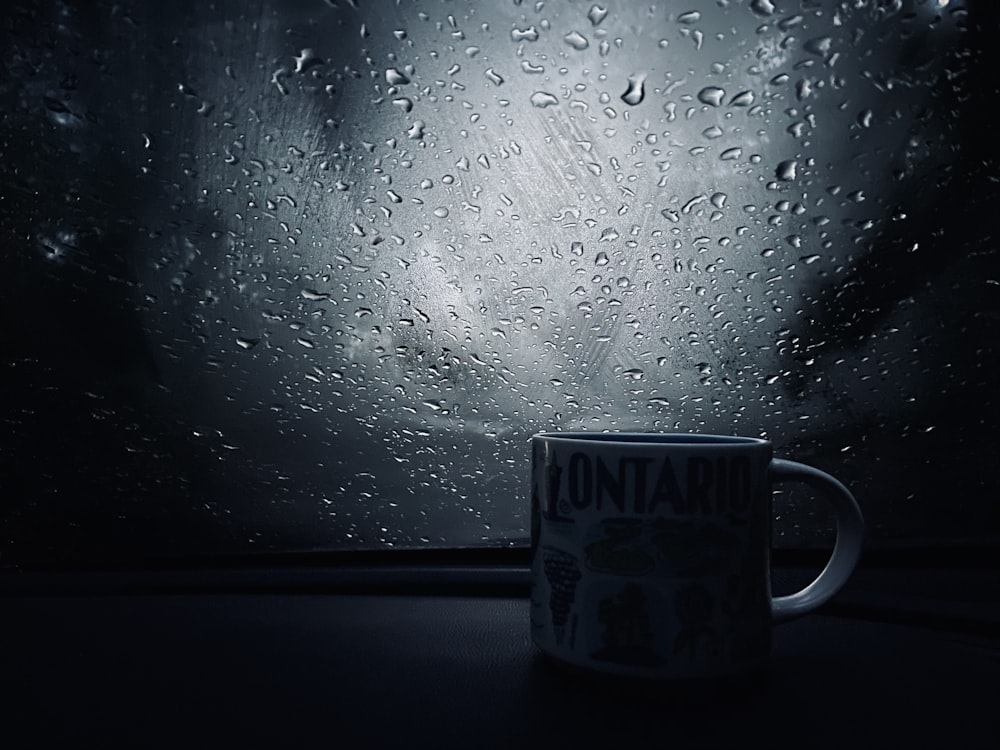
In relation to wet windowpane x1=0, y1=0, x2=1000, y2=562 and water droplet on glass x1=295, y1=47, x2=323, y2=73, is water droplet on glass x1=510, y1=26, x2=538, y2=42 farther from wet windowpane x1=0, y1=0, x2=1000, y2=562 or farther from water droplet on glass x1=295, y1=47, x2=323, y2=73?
water droplet on glass x1=295, y1=47, x2=323, y2=73

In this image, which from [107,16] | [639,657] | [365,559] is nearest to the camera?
[639,657]

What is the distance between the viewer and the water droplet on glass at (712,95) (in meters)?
1.01

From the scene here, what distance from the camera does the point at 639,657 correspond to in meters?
0.44

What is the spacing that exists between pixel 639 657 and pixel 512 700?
106 millimetres

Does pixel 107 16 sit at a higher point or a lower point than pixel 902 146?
higher

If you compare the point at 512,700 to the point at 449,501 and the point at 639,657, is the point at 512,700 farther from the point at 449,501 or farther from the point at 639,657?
the point at 449,501

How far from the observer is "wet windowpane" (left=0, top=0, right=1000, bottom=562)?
980mm

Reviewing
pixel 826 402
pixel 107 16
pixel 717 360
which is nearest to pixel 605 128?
pixel 717 360

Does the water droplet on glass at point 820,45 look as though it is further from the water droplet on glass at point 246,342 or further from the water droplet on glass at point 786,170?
the water droplet on glass at point 246,342

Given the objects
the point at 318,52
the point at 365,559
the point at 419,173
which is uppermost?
the point at 318,52

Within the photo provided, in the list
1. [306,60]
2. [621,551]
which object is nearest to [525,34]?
[306,60]

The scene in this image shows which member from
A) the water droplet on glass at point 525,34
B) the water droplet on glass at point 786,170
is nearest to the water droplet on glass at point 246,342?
the water droplet on glass at point 525,34

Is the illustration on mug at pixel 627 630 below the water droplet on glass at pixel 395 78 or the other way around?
below

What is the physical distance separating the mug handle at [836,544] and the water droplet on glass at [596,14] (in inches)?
31.6
